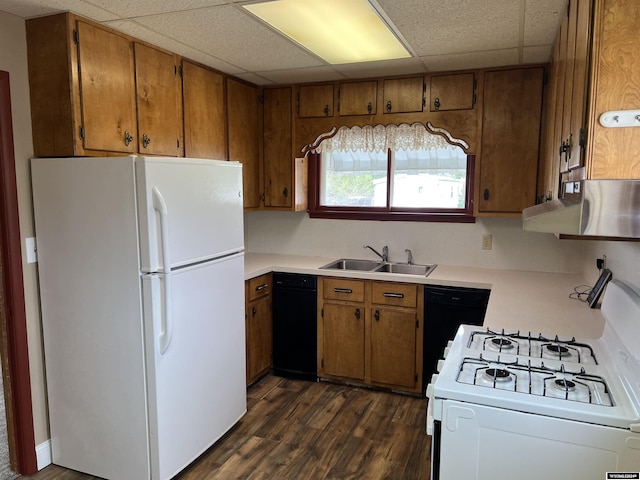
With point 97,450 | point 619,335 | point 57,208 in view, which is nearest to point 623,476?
point 619,335

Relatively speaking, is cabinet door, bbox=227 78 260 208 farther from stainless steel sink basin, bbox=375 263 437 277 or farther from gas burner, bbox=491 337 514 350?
gas burner, bbox=491 337 514 350

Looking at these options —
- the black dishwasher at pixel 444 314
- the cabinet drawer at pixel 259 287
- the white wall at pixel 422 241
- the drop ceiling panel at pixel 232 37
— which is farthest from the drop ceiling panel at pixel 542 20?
the cabinet drawer at pixel 259 287

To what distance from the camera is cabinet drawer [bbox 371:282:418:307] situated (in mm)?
3174

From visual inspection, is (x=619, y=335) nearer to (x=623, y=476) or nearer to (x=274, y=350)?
(x=623, y=476)

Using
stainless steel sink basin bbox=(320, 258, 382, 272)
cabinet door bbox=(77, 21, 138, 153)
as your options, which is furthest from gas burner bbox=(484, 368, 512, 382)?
stainless steel sink basin bbox=(320, 258, 382, 272)

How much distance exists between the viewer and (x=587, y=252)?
3027 mm

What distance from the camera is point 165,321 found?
86.1 inches

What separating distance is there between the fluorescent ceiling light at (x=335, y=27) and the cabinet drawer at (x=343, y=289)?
4.86 feet

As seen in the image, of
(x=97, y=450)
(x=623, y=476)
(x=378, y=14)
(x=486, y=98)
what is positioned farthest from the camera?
(x=486, y=98)

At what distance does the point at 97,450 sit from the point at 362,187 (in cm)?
257

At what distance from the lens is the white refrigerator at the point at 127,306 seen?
7.02 feet

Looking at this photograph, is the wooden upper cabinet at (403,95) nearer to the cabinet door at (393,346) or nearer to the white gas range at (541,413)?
the cabinet door at (393,346)

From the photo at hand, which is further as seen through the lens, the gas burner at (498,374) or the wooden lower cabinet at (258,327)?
the wooden lower cabinet at (258,327)

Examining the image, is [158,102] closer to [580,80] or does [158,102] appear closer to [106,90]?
[106,90]
